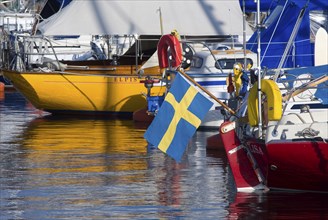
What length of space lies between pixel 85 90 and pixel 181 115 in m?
15.3

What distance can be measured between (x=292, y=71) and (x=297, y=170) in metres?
6.62

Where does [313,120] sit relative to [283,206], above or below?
above

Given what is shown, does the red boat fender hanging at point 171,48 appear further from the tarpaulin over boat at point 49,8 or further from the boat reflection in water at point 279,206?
the tarpaulin over boat at point 49,8

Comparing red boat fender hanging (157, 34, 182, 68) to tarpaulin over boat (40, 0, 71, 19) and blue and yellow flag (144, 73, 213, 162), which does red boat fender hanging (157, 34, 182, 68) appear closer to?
blue and yellow flag (144, 73, 213, 162)

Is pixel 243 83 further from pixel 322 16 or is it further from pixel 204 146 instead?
pixel 322 16

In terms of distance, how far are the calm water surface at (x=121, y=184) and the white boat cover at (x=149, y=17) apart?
4143 mm

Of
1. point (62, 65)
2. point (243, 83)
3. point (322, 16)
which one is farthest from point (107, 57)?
point (243, 83)

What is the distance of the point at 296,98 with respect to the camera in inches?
758

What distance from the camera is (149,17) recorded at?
3039 centimetres

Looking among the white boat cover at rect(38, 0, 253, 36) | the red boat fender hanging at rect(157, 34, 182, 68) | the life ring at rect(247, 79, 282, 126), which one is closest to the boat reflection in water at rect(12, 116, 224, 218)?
the life ring at rect(247, 79, 282, 126)

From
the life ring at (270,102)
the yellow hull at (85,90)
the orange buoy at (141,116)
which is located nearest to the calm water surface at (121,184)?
the life ring at (270,102)

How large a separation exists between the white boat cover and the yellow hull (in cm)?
197

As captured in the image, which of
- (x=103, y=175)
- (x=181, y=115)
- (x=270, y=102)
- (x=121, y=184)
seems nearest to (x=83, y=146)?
(x=103, y=175)

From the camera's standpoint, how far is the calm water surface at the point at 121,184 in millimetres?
15242
